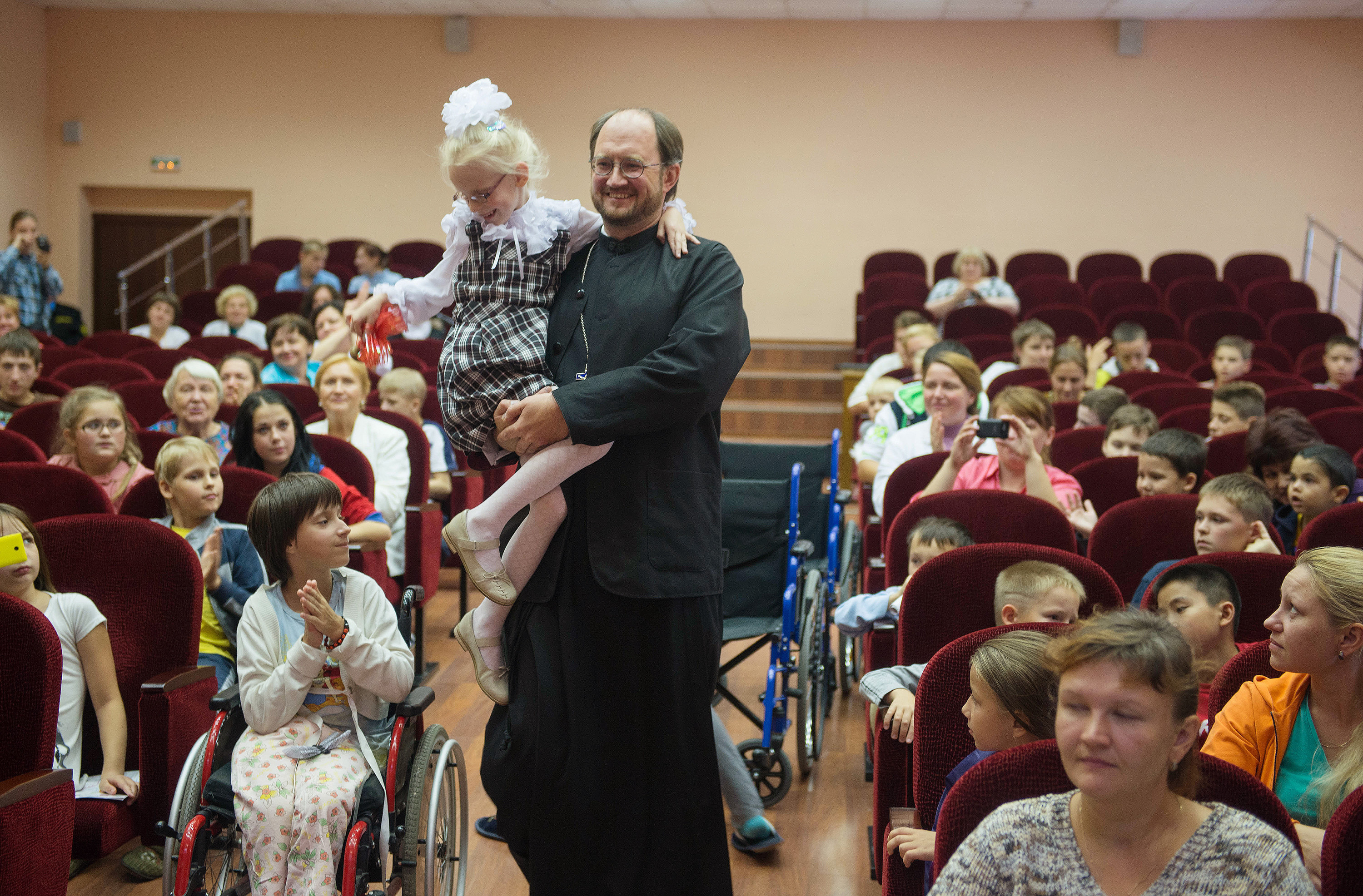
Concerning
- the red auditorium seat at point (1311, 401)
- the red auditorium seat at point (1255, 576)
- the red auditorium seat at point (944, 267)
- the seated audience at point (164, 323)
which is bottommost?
the red auditorium seat at point (1255, 576)

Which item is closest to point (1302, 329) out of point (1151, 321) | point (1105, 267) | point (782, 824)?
point (1151, 321)

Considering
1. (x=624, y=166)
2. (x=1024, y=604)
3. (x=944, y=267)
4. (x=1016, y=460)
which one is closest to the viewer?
(x=624, y=166)

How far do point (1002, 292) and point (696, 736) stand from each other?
6.51 meters

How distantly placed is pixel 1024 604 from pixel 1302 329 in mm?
6456

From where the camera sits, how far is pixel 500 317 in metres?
1.72

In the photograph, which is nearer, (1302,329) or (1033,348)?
(1033,348)

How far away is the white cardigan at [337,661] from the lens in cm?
201

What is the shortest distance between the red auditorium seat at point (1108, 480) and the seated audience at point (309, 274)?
20.2 ft

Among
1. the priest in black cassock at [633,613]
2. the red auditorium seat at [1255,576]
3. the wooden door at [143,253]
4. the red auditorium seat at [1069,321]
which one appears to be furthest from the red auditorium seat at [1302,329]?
the wooden door at [143,253]

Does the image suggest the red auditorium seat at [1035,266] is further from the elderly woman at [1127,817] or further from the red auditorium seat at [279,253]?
the elderly woman at [1127,817]

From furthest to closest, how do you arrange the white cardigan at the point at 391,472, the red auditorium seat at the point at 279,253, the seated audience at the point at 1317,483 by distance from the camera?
the red auditorium seat at the point at 279,253 < the white cardigan at the point at 391,472 < the seated audience at the point at 1317,483

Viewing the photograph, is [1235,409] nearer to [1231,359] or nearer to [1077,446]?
[1077,446]

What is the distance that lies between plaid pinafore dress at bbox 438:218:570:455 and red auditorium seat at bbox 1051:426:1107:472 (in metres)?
2.85

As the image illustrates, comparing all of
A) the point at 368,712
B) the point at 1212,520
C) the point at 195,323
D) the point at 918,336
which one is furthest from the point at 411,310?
the point at 195,323
